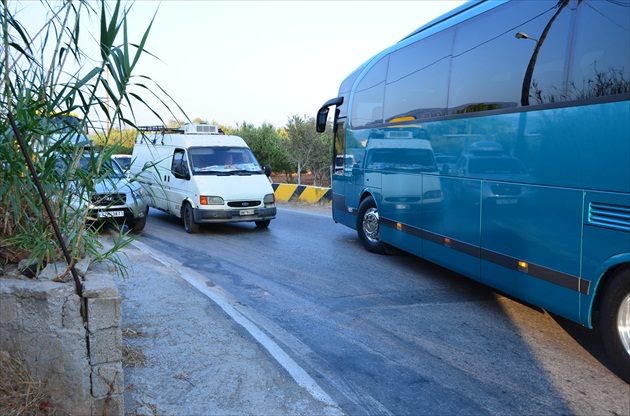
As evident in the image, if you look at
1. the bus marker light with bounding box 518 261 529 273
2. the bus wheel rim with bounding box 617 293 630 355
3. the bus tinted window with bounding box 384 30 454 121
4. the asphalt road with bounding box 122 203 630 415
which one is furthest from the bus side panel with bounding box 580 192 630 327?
the bus tinted window with bounding box 384 30 454 121

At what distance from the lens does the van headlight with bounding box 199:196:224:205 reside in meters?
12.5

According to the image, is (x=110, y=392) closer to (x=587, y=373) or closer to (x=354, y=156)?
(x=587, y=373)

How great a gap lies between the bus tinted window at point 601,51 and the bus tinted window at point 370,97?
462cm

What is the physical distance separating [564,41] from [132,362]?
4860 millimetres

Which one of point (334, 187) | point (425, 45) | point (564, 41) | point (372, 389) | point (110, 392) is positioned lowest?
point (372, 389)

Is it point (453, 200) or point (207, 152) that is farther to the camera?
point (207, 152)

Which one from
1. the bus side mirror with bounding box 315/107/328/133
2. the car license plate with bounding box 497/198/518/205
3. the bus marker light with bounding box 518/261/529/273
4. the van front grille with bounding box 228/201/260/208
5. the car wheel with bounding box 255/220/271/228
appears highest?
the bus side mirror with bounding box 315/107/328/133

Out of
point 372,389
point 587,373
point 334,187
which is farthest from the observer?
Answer: point 334,187

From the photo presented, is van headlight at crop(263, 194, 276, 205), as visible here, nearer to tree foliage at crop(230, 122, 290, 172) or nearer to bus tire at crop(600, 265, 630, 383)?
bus tire at crop(600, 265, 630, 383)

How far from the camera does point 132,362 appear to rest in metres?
4.74

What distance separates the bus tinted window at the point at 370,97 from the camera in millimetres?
9898

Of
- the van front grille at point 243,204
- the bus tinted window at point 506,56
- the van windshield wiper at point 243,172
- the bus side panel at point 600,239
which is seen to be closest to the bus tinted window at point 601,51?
the bus tinted window at point 506,56

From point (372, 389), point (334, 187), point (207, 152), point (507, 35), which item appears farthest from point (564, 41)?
point (207, 152)

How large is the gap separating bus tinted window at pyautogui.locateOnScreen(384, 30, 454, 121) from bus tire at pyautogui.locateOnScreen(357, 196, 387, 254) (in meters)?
1.76
